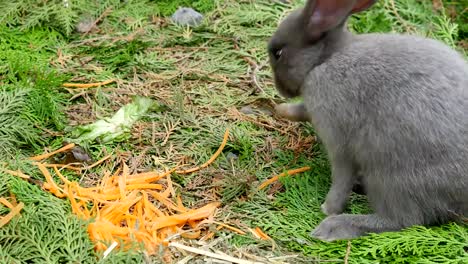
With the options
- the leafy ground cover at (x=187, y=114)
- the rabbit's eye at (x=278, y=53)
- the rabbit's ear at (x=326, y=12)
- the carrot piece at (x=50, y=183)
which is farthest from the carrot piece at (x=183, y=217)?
the rabbit's ear at (x=326, y=12)

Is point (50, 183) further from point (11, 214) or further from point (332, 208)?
point (332, 208)

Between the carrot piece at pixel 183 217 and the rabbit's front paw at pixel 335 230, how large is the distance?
582mm

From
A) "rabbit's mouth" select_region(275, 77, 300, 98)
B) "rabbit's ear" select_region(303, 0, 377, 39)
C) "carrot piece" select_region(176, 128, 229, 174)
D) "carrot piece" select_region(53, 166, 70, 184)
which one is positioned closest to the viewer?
"rabbit's ear" select_region(303, 0, 377, 39)

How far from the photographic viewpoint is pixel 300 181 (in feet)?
14.3

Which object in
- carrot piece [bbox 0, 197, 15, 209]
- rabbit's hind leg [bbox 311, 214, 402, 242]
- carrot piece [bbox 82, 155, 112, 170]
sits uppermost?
rabbit's hind leg [bbox 311, 214, 402, 242]

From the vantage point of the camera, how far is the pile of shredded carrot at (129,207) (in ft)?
12.8

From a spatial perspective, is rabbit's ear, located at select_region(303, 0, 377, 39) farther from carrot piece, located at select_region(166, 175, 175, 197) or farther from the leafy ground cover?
carrot piece, located at select_region(166, 175, 175, 197)

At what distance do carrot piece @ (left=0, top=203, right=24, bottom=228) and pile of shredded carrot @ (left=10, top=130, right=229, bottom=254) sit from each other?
0.96 feet

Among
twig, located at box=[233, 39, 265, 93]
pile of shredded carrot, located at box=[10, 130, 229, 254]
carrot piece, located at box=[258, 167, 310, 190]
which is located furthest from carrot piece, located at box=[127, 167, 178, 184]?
twig, located at box=[233, 39, 265, 93]

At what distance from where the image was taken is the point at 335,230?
3.99m

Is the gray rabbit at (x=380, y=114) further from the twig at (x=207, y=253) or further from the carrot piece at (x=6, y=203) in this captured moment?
the carrot piece at (x=6, y=203)

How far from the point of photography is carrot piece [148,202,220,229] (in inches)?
158

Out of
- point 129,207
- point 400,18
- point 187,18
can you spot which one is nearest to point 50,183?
point 129,207

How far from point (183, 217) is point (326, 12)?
1.35 m
